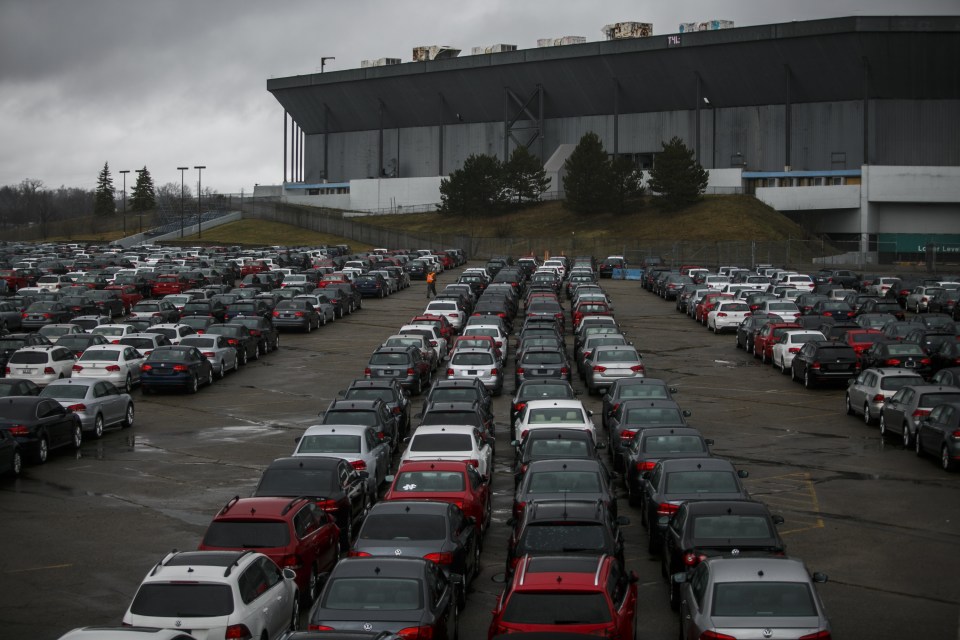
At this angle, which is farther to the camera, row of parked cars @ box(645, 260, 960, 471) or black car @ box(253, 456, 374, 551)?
row of parked cars @ box(645, 260, 960, 471)

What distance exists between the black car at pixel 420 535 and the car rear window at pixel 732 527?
2.69 metres

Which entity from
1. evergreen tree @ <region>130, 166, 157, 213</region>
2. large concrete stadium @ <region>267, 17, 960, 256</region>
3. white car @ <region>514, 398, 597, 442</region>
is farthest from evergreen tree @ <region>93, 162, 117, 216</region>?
white car @ <region>514, 398, 597, 442</region>

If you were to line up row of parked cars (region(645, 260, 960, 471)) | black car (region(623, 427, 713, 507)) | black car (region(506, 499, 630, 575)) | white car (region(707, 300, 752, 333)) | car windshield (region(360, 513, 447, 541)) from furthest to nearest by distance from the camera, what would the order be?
white car (region(707, 300, 752, 333)) → row of parked cars (region(645, 260, 960, 471)) → black car (region(623, 427, 713, 507)) → car windshield (region(360, 513, 447, 541)) → black car (region(506, 499, 630, 575))

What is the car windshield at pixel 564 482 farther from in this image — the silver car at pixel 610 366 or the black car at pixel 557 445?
the silver car at pixel 610 366

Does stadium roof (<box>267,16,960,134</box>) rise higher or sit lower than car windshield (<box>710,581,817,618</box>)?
higher

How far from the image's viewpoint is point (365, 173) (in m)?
143

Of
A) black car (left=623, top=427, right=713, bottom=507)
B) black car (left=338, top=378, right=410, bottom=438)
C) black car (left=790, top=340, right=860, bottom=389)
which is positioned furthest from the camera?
black car (left=790, top=340, right=860, bottom=389)

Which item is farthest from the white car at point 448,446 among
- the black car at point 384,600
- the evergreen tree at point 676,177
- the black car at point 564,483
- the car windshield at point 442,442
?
the evergreen tree at point 676,177

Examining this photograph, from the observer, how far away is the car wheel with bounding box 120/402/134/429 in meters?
28.9

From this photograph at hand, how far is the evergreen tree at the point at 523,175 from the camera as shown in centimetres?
11731

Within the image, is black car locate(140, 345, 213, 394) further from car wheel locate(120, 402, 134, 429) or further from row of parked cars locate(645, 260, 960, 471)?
row of parked cars locate(645, 260, 960, 471)

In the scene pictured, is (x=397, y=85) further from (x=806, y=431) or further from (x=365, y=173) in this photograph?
(x=806, y=431)

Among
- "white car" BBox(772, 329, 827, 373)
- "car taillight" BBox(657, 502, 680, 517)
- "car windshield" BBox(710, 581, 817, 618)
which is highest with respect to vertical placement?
"white car" BBox(772, 329, 827, 373)

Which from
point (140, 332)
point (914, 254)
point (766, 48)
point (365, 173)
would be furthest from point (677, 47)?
point (140, 332)
